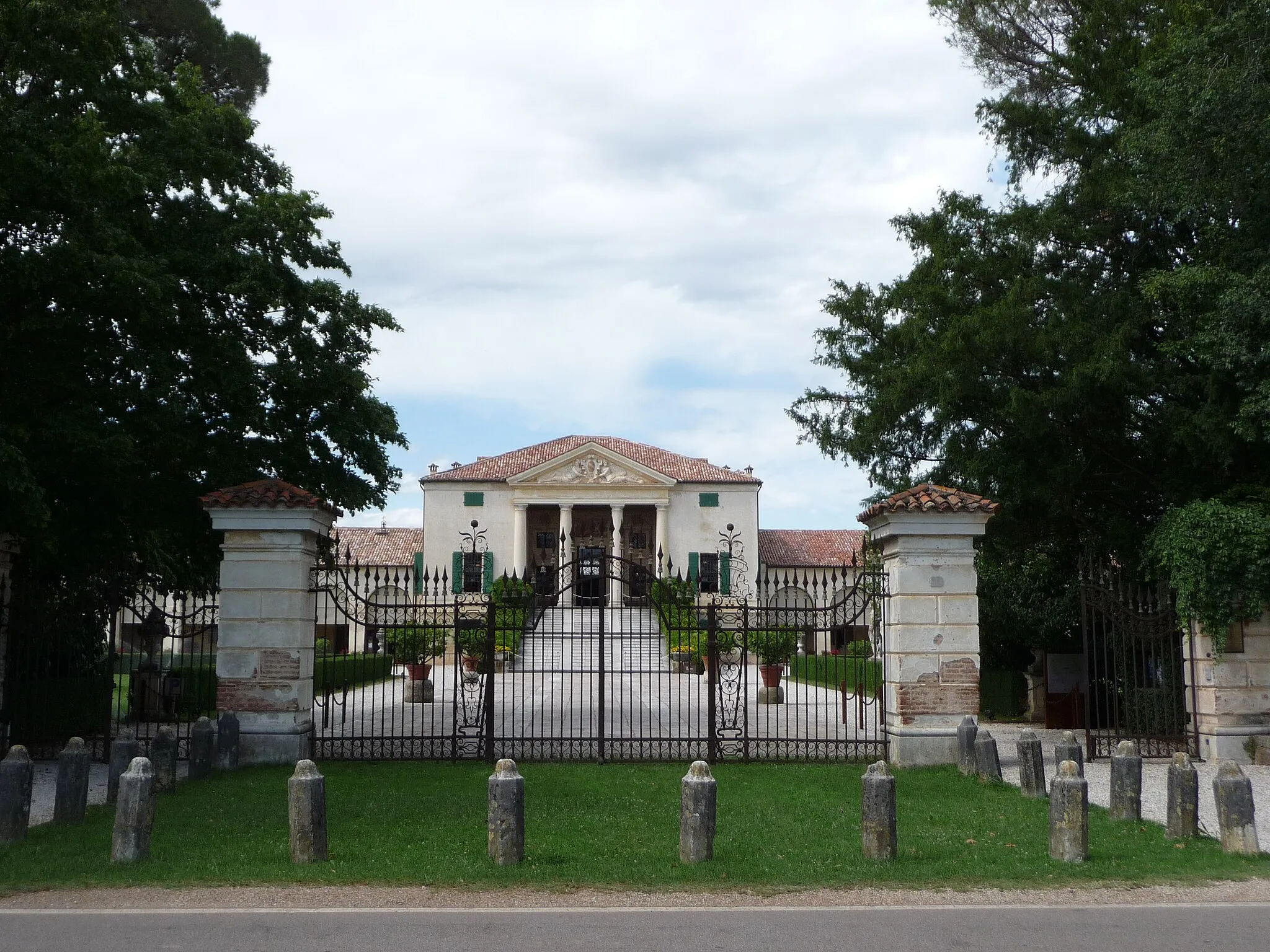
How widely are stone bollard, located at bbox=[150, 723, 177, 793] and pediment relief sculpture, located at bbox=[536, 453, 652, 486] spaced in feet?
137

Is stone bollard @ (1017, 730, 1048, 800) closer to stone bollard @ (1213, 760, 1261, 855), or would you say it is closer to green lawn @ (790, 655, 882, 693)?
stone bollard @ (1213, 760, 1261, 855)

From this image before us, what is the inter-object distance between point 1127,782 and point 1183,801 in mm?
826

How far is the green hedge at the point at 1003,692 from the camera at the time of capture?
20844 millimetres

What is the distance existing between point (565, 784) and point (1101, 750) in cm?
804

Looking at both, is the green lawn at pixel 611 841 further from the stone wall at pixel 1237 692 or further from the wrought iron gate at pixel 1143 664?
the stone wall at pixel 1237 692

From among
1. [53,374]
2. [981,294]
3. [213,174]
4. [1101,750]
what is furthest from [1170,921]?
[213,174]

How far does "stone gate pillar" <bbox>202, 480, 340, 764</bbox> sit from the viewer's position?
12.6 meters

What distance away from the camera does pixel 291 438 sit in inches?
650

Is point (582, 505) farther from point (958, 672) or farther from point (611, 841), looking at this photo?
point (611, 841)

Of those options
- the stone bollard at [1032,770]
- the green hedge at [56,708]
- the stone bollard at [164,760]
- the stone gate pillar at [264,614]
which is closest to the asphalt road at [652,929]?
the stone bollard at [1032,770]

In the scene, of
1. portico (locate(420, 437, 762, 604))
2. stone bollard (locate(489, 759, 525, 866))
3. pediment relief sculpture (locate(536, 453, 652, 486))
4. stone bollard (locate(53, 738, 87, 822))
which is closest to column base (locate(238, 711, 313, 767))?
stone bollard (locate(53, 738, 87, 822))

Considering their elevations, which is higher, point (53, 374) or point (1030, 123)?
point (1030, 123)

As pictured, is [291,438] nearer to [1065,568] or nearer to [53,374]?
[53,374]

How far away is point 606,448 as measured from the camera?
173 feet
